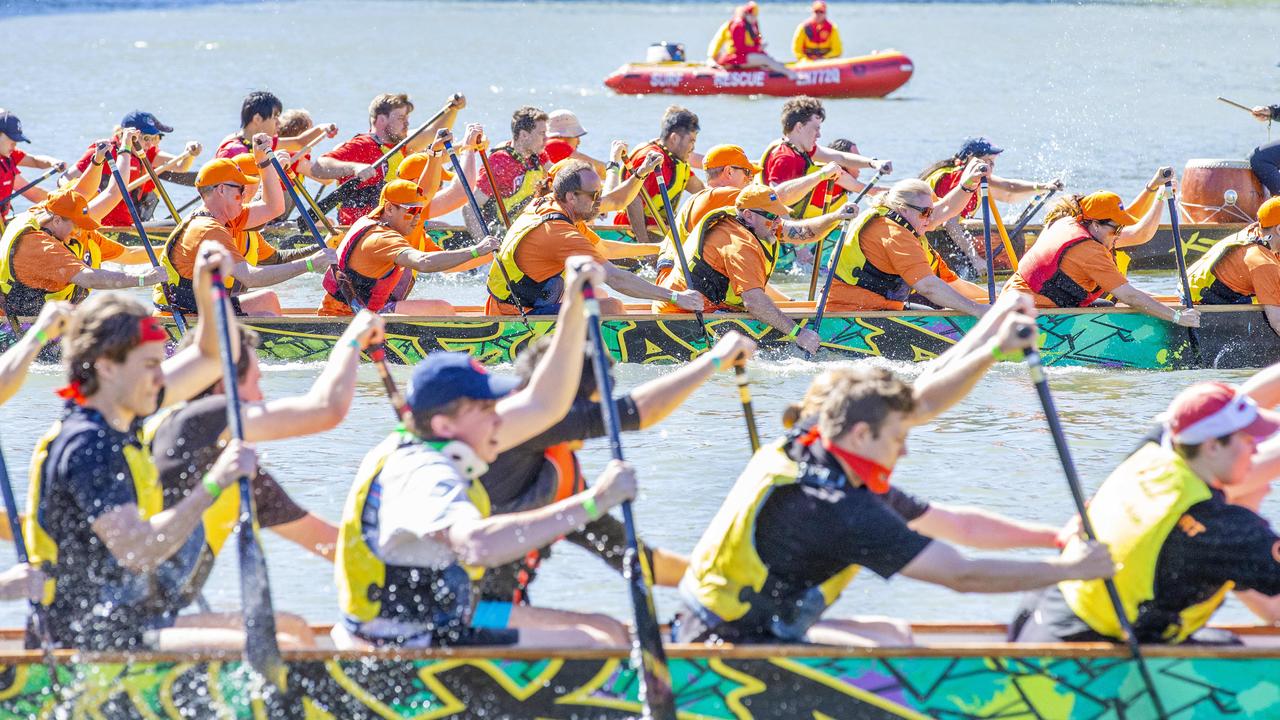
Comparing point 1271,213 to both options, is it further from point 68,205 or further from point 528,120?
point 68,205

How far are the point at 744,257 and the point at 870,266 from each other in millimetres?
788

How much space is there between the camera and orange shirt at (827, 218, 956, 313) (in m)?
9.87

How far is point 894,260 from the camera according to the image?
992cm

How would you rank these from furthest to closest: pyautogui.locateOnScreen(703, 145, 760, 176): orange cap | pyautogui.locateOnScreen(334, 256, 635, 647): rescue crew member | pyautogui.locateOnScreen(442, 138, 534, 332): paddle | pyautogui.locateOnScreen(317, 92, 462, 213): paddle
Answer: pyautogui.locateOnScreen(317, 92, 462, 213): paddle < pyautogui.locateOnScreen(703, 145, 760, 176): orange cap < pyautogui.locateOnScreen(442, 138, 534, 332): paddle < pyautogui.locateOnScreen(334, 256, 635, 647): rescue crew member

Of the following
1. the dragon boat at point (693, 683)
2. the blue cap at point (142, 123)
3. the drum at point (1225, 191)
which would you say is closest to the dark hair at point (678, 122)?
the blue cap at point (142, 123)

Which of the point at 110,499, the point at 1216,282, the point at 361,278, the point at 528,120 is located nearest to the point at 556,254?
the point at 361,278

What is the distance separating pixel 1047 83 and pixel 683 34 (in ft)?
56.6

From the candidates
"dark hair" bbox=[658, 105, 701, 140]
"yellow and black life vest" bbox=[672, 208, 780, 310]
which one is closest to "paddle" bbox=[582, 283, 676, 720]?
"yellow and black life vest" bbox=[672, 208, 780, 310]

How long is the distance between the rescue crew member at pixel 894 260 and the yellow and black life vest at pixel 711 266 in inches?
18.6

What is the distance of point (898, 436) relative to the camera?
4.44 meters

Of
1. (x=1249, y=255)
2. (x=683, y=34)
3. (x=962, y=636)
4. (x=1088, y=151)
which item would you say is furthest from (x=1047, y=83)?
(x=962, y=636)

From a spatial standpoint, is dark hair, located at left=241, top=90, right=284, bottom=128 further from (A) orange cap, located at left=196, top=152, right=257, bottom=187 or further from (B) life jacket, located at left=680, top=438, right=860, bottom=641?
(B) life jacket, located at left=680, top=438, right=860, bottom=641

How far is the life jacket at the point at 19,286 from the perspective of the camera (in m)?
10.0

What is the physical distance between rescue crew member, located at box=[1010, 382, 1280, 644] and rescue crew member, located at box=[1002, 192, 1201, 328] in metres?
5.33
